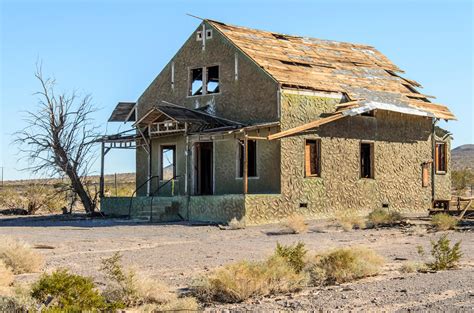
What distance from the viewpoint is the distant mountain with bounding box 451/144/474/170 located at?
308 ft

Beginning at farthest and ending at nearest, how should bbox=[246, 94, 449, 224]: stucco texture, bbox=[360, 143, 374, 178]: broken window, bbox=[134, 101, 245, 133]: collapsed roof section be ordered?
1. bbox=[360, 143, 374, 178]: broken window
2. bbox=[134, 101, 245, 133]: collapsed roof section
3. bbox=[246, 94, 449, 224]: stucco texture

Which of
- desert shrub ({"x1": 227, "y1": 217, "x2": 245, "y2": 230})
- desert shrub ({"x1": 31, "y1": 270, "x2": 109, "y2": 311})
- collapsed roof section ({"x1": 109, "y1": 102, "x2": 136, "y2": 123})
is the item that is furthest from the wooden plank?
desert shrub ({"x1": 31, "y1": 270, "x2": 109, "y2": 311})

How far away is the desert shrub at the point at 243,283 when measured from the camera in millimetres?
9453

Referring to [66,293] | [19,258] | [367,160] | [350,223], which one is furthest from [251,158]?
[66,293]

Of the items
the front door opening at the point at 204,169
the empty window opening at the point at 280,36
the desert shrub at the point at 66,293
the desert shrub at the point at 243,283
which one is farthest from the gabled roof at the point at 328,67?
the desert shrub at the point at 66,293

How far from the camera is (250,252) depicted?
15391mm

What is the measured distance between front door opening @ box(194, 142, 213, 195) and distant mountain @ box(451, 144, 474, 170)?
214ft

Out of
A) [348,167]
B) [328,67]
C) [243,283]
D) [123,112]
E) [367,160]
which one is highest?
[328,67]

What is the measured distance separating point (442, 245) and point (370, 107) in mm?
13767

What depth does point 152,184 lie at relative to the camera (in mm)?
28938

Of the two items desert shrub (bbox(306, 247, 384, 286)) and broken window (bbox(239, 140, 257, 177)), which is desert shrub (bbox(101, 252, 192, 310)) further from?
broken window (bbox(239, 140, 257, 177))

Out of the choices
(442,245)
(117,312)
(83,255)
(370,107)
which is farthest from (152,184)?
(117,312)

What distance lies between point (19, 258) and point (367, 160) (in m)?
17.7

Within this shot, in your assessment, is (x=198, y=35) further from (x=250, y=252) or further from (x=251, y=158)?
(x=250, y=252)
